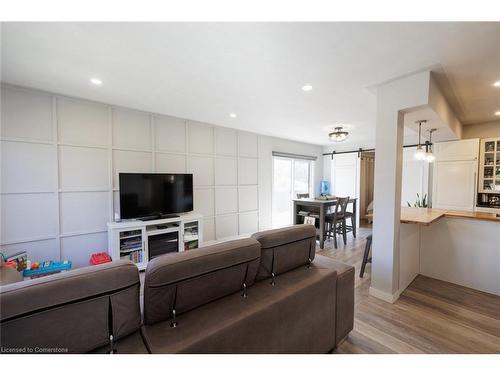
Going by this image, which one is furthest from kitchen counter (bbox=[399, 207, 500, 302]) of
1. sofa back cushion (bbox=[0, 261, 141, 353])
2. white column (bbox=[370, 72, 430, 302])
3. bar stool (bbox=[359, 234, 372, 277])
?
sofa back cushion (bbox=[0, 261, 141, 353])

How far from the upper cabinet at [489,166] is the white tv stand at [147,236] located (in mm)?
5183

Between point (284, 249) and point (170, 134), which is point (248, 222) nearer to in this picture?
point (170, 134)

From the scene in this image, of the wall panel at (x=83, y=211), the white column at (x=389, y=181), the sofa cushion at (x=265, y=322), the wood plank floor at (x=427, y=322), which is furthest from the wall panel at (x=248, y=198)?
the sofa cushion at (x=265, y=322)

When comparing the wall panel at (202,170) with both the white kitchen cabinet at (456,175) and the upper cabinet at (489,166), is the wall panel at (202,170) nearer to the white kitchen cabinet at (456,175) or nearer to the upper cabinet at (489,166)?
the white kitchen cabinet at (456,175)

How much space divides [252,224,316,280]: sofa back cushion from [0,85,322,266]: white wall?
2931 millimetres

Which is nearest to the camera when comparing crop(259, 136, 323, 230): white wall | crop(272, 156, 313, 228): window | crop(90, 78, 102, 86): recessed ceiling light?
crop(90, 78, 102, 86): recessed ceiling light

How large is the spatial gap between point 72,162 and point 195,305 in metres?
3.06

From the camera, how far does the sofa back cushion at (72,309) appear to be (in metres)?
0.70

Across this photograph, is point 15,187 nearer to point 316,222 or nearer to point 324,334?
point 324,334

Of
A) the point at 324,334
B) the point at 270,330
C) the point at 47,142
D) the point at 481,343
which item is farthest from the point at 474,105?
the point at 47,142

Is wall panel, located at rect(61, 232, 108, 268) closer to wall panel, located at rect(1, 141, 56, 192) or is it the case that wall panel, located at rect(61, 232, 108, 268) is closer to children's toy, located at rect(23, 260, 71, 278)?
children's toy, located at rect(23, 260, 71, 278)

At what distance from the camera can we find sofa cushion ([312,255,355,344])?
1.60 meters
